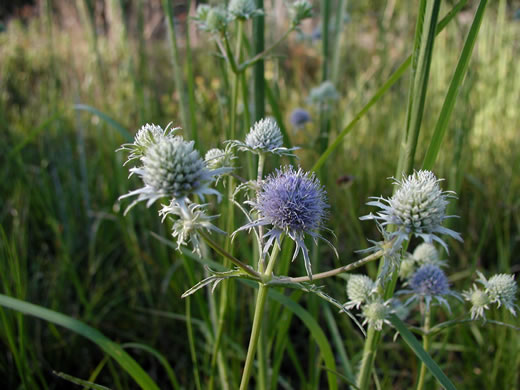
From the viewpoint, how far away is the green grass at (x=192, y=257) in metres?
1.58

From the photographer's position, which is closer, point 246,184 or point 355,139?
point 246,184

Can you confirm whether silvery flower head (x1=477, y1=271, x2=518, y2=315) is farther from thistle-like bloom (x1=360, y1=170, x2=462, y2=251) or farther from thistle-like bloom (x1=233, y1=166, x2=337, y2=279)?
thistle-like bloom (x1=233, y1=166, x2=337, y2=279)

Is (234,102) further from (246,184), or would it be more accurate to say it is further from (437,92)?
(437,92)

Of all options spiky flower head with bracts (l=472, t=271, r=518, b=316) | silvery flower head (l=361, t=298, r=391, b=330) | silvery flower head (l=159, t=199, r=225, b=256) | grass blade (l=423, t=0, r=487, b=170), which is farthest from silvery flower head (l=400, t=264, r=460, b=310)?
silvery flower head (l=159, t=199, r=225, b=256)

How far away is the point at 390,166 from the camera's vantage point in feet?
9.77

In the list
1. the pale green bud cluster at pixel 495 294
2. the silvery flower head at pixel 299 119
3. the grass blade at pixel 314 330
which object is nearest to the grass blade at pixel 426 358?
the grass blade at pixel 314 330

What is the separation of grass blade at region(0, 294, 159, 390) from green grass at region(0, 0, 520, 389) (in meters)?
0.19

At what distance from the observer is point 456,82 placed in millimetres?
963

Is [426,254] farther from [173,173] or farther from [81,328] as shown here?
[81,328]

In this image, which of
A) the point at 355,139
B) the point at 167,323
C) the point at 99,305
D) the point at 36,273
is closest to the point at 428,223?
the point at 167,323

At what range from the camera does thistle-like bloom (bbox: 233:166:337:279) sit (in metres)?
0.86

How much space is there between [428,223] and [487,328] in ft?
4.66

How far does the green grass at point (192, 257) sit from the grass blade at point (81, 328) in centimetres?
19

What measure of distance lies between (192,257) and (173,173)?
0.48 meters
